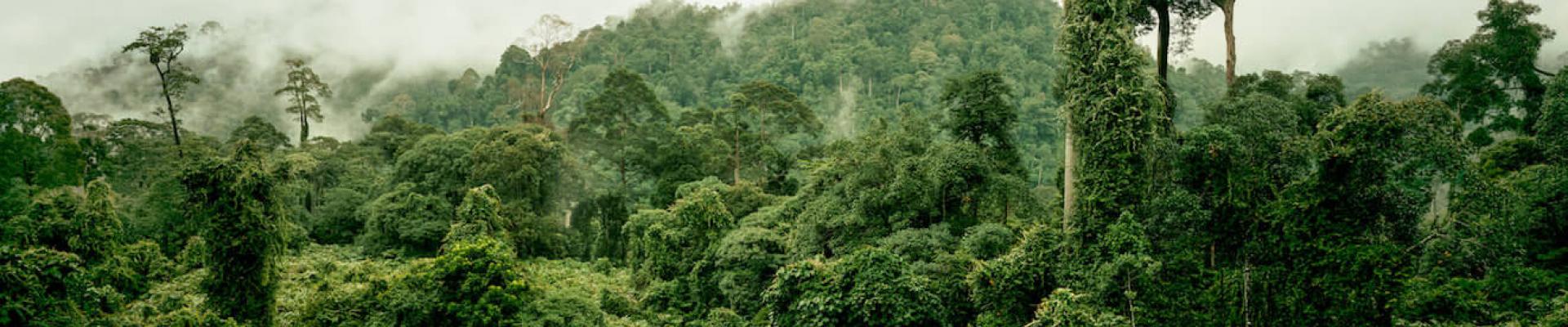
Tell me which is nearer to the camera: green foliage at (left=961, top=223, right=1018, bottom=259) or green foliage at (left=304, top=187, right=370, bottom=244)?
green foliage at (left=961, top=223, right=1018, bottom=259)

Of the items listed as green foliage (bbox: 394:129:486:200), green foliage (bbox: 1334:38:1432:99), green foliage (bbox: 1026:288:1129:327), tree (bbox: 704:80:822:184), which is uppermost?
green foliage (bbox: 1334:38:1432:99)

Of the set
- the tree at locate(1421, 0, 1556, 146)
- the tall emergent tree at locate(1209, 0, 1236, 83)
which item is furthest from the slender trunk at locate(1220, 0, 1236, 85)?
the tree at locate(1421, 0, 1556, 146)

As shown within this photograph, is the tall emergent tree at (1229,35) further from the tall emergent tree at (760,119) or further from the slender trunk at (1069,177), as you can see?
the tall emergent tree at (760,119)

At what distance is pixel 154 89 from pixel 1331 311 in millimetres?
56559

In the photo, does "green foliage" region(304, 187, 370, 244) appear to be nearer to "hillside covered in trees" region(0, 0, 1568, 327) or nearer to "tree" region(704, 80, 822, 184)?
"hillside covered in trees" region(0, 0, 1568, 327)

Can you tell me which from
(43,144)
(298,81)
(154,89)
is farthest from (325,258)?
(154,89)

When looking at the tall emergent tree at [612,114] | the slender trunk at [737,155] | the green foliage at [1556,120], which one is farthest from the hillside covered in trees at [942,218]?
the tall emergent tree at [612,114]

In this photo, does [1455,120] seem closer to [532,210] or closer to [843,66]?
[532,210]

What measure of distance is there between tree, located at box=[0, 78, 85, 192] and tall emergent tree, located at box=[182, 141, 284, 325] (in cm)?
1455

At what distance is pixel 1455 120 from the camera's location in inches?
381

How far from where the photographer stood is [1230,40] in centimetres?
1505

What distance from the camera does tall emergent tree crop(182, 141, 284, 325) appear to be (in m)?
11.9

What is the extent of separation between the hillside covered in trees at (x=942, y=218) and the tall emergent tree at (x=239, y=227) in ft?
0.13

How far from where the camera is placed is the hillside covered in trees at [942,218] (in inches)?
385
